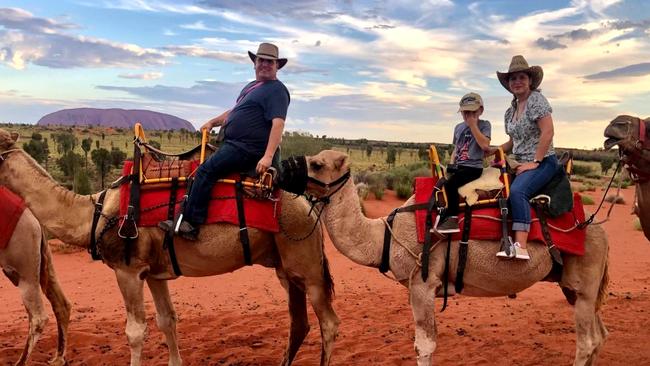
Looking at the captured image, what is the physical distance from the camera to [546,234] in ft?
18.4

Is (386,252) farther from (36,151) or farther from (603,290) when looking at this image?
(36,151)

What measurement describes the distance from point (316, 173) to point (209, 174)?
1.19 metres

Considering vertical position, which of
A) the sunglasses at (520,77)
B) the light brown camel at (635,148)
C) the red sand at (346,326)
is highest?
the sunglasses at (520,77)

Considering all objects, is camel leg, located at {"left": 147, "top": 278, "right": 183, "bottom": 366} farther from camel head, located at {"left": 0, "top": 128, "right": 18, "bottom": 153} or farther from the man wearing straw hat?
camel head, located at {"left": 0, "top": 128, "right": 18, "bottom": 153}

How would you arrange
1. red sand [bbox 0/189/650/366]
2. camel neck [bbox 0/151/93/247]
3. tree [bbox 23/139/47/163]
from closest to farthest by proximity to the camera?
1. camel neck [bbox 0/151/93/247]
2. red sand [bbox 0/189/650/366]
3. tree [bbox 23/139/47/163]

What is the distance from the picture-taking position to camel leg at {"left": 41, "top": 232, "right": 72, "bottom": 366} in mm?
6941

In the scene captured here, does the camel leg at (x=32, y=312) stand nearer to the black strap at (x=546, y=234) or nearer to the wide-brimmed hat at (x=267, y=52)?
the wide-brimmed hat at (x=267, y=52)

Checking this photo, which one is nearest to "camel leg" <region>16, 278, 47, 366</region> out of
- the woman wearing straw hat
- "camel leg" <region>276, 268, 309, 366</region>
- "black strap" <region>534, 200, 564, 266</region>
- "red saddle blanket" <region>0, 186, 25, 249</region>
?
"red saddle blanket" <region>0, 186, 25, 249</region>

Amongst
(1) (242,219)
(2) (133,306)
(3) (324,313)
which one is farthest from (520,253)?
(2) (133,306)

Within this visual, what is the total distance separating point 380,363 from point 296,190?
313 cm

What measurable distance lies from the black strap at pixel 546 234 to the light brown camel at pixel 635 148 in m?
1.15

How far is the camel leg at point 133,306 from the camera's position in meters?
5.91

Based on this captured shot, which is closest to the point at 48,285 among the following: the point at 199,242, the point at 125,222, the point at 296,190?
the point at 125,222

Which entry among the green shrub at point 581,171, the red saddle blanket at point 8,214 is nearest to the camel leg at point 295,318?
the red saddle blanket at point 8,214
